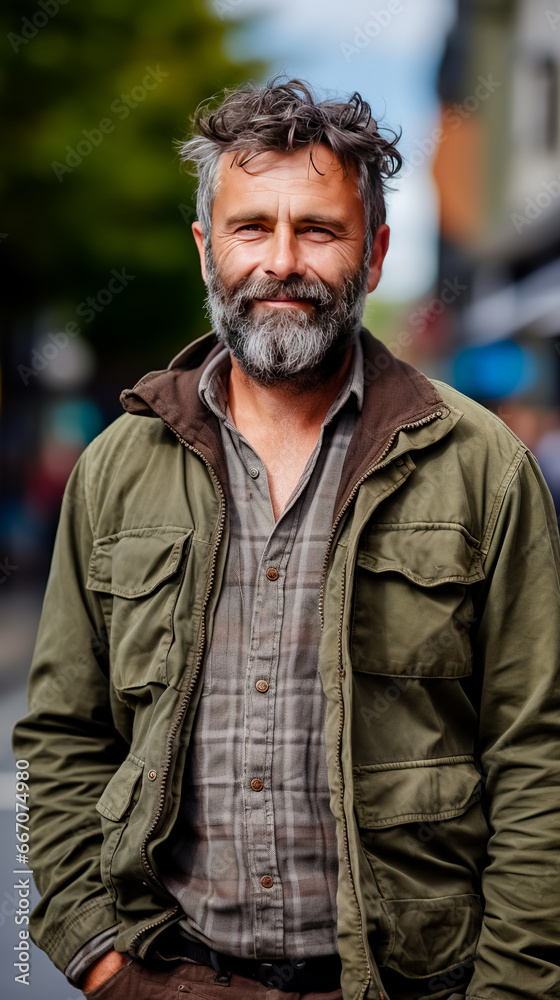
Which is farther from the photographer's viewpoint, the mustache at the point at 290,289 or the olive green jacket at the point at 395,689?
the mustache at the point at 290,289

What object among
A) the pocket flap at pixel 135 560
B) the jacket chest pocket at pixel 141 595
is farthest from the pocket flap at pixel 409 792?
the pocket flap at pixel 135 560

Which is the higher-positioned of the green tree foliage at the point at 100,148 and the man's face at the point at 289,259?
the green tree foliage at the point at 100,148

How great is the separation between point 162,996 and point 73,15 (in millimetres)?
15660

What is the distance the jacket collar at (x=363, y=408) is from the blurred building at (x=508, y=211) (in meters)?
9.18

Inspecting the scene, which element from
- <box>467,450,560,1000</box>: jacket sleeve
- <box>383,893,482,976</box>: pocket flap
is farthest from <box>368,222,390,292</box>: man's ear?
<box>383,893,482,976</box>: pocket flap

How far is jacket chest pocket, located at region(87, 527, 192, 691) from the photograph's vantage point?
2451mm

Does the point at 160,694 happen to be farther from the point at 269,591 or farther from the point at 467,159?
the point at 467,159

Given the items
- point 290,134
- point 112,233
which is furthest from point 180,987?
point 112,233

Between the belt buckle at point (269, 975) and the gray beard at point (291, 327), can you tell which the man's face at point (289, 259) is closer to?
the gray beard at point (291, 327)

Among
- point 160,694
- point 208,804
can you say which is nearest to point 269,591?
point 160,694

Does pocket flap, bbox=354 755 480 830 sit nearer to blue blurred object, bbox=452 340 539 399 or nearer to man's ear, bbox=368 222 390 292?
man's ear, bbox=368 222 390 292

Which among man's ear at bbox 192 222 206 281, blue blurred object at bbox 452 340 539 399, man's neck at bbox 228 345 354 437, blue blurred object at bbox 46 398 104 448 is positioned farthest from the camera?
blue blurred object at bbox 46 398 104 448

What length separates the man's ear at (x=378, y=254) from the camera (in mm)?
2734

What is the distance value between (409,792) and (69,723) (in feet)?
3.14
